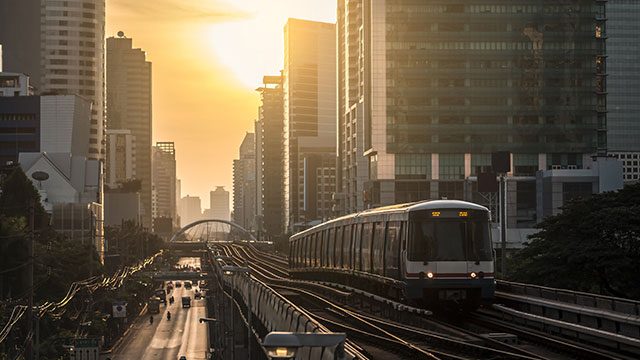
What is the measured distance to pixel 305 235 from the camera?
221 feet

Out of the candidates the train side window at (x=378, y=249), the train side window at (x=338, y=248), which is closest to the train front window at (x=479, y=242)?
the train side window at (x=378, y=249)

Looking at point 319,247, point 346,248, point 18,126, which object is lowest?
point 319,247

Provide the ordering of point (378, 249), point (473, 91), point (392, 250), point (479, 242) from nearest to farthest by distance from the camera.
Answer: point (479, 242) < point (392, 250) < point (378, 249) < point (473, 91)

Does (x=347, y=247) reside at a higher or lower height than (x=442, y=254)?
lower

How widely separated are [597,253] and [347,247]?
41.9ft

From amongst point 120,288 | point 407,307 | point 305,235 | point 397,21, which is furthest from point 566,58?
point 407,307

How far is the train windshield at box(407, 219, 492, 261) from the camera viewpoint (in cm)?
3372

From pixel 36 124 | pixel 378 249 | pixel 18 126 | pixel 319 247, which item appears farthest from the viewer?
pixel 18 126

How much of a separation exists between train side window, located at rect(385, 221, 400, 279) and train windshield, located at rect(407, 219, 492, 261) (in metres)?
1.66

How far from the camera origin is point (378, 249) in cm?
3934

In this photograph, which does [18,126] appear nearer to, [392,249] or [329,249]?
[329,249]

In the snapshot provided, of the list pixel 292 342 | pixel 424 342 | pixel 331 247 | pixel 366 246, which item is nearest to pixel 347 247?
pixel 366 246

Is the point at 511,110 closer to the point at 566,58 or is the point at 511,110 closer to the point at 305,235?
the point at 566,58

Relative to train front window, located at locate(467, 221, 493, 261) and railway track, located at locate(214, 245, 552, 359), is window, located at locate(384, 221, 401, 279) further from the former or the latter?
train front window, located at locate(467, 221, 493, 261)
